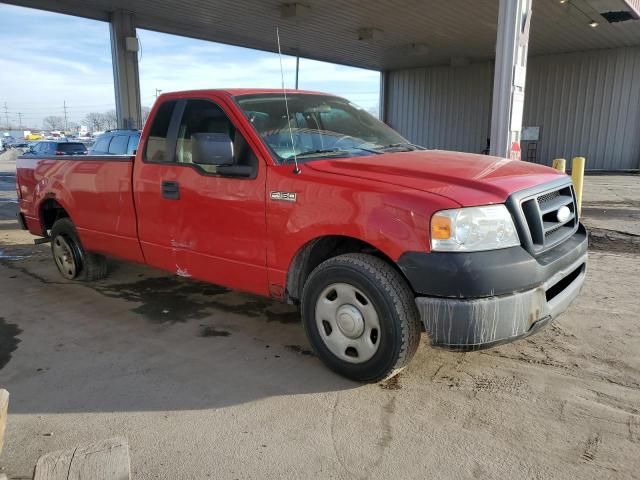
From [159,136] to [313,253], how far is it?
6.08 feet

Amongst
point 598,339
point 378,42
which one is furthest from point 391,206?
point 378,42

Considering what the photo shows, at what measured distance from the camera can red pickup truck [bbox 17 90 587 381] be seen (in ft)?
9.07

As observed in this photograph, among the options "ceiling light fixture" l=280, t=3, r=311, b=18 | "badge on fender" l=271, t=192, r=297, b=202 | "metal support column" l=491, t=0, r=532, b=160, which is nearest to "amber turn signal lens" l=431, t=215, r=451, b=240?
"badge on fender" l=271, t=192, r=297, b=202

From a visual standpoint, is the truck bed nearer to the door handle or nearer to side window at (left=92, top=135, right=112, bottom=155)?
the door handle

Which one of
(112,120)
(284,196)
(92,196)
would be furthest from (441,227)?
(112,120)

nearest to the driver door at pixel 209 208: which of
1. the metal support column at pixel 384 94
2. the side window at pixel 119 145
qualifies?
the side window at pixel 119 145

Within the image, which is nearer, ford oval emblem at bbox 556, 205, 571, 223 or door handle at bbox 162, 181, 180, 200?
ford oval emblem at bbox 556, 205, 571, 223

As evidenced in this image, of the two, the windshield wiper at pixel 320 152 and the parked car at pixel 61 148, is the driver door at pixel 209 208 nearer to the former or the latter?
the windshield wiper at pixel 320 152

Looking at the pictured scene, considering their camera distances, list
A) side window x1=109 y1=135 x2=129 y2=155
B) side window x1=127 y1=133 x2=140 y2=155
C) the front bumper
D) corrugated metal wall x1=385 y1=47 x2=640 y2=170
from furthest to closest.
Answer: corrugated metal wall x1=385 y1=47 x2=640 y2=170
side window x1=109 y1=135 x2=129 y2=155
side window x1=127 y1=133 x2=140 y2=155
the front bumper

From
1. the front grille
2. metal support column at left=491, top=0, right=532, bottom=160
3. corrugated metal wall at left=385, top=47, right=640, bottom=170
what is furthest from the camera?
corrugated metal wall at left=385, top=47, right=640, bottom=170

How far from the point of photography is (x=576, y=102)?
71.5ft

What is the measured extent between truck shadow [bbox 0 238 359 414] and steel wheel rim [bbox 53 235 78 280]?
0.16 metres

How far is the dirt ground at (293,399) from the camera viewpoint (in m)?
2.50

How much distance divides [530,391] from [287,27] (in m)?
16.1
